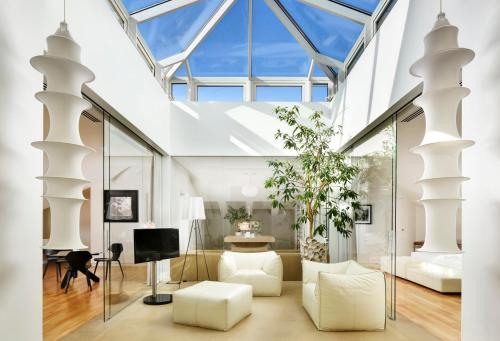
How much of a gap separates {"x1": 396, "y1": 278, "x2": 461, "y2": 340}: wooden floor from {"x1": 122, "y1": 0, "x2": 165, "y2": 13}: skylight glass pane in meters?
5.21

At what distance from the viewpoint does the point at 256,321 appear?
14.8 feet

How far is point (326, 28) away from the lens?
6.38m

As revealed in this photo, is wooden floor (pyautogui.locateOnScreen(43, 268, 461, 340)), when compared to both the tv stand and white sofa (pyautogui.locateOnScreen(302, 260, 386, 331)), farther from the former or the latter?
white sofa (pyautogui.locateOnScreen(302, 260, 386, 331))

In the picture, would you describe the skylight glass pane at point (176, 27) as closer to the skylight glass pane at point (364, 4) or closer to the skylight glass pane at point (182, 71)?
the skylight glass pane at point (182, 71)

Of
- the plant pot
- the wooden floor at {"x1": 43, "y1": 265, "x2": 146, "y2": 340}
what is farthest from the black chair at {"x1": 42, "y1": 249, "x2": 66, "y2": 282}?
the plant pot

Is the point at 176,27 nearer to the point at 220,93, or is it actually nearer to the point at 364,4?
the point at 220,93

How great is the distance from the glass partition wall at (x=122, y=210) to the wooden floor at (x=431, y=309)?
11.4 feet

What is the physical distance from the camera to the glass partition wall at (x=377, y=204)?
473cm

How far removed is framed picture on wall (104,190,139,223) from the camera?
4750 mm

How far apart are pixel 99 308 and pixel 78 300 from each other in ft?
1.82
